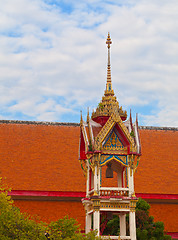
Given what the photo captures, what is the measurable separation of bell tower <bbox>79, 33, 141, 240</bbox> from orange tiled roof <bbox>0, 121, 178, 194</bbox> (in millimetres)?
9453

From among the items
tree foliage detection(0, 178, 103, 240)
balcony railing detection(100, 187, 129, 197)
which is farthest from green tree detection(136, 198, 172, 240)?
tree foliage detection(0, 178, 103, 240)

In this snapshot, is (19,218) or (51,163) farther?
(51,163)

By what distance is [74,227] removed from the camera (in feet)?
41.5

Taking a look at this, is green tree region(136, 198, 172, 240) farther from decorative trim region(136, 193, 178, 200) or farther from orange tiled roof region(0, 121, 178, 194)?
orange tiled roof region(0, 121, 178, 194)

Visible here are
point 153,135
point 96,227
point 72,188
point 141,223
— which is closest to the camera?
point 96,227

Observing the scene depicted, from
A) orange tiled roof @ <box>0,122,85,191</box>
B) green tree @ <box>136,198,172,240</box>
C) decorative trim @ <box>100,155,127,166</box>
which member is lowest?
green tree @ <box>136,198,172,240</box>

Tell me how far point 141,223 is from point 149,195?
19.2 feet

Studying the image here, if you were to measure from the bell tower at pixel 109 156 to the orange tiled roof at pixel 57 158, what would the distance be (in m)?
9.45

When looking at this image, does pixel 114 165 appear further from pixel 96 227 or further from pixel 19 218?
pixel 19 218

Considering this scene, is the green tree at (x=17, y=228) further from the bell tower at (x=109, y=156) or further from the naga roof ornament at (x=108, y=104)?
the naga roof ornament at (x=108, y=104)

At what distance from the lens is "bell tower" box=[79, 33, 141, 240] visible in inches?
565

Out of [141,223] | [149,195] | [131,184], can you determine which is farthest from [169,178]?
[131,184]

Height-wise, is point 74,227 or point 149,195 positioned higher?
point 149,195

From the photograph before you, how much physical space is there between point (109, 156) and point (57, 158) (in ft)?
38.0
